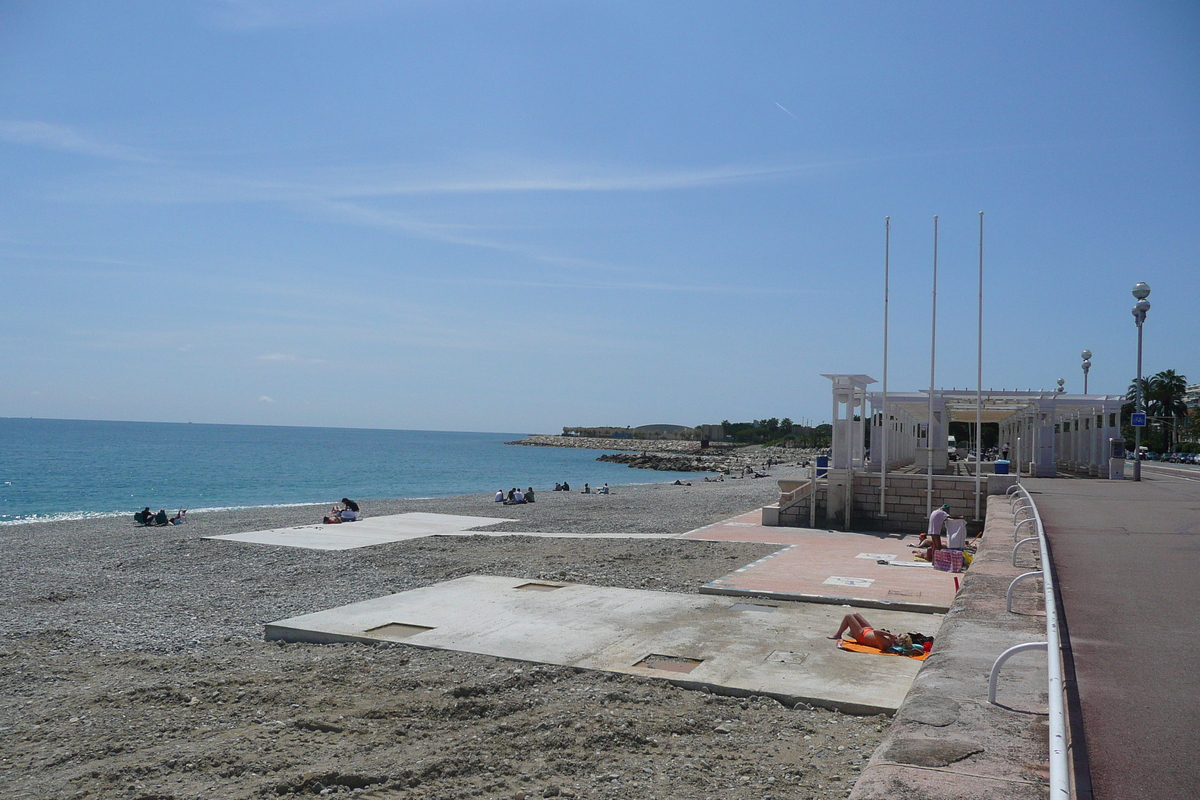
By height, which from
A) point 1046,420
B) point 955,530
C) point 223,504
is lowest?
point 223,504

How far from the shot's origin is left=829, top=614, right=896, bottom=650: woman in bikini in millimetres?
8016

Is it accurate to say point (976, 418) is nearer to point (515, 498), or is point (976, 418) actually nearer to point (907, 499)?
point (907, 499)

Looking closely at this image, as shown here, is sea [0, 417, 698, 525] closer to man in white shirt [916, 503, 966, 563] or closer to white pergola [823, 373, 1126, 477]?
white pergola [823, 373, 1126, 477]

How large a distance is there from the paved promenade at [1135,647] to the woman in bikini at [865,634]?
163 cm

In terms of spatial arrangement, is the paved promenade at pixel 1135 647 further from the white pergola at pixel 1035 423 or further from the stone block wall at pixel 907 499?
the white pergola at pixel 1035 423

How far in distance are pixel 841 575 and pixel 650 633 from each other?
473cm

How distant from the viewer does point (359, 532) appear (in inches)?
771

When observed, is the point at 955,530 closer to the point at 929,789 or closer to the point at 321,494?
the point at 929,789

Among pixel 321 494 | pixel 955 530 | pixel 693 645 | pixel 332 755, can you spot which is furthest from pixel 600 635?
pixel 321 494

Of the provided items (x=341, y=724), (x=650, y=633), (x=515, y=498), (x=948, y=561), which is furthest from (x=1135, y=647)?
(x=515, y=498)

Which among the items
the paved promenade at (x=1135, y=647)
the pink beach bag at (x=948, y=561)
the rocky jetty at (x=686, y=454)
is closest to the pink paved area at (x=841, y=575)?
the pink beach bag at (x=948, y=561)

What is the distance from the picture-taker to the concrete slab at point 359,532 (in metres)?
17.9

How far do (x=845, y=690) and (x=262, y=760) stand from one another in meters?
4.41

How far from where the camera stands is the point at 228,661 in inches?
326
